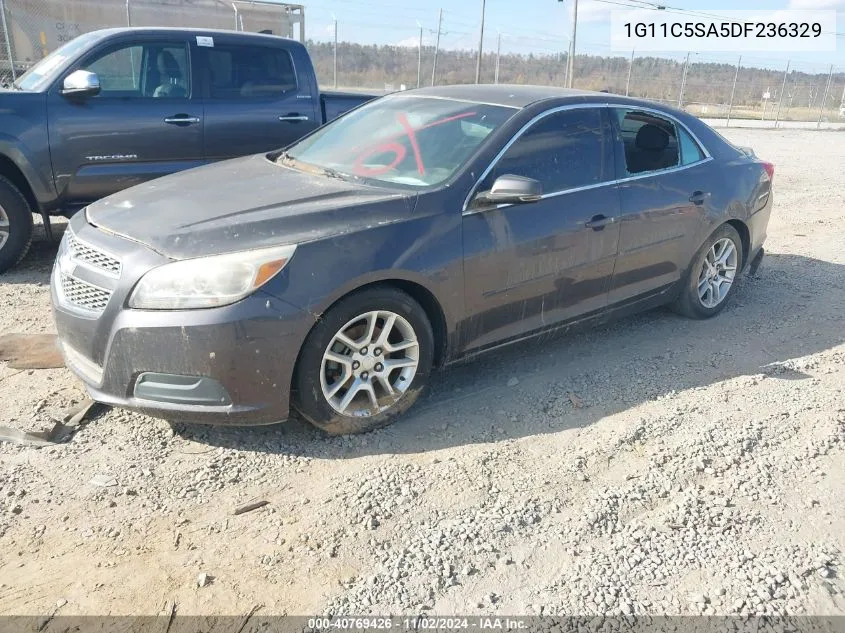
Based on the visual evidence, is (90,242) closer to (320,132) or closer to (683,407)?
(320,132)

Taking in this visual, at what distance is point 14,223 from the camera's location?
18.9 ft

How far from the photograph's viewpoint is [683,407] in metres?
4.01

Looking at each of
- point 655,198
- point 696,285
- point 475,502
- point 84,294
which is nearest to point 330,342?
point 475,502

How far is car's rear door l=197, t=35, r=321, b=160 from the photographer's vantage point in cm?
650

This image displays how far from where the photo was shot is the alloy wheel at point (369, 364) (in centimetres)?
341

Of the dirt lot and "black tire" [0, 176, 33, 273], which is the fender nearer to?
"black tire" [0, 176, 33, 273]

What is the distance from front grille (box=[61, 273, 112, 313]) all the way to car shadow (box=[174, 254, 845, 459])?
0.73 metres

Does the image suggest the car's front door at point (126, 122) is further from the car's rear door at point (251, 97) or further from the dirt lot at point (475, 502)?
the dirt lot at point (475, 502)

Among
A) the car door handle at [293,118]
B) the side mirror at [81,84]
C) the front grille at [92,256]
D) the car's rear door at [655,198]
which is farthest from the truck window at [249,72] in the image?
the car's rear door at [655,198]

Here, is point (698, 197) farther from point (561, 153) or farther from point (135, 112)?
point (135, 112)

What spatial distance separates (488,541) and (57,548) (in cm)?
166

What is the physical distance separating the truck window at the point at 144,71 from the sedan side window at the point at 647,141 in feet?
13.0

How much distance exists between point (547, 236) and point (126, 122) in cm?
401


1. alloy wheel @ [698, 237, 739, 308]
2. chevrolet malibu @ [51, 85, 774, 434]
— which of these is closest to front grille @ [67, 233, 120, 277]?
chevrolet malibu @ [51, 85, 774, 434]
